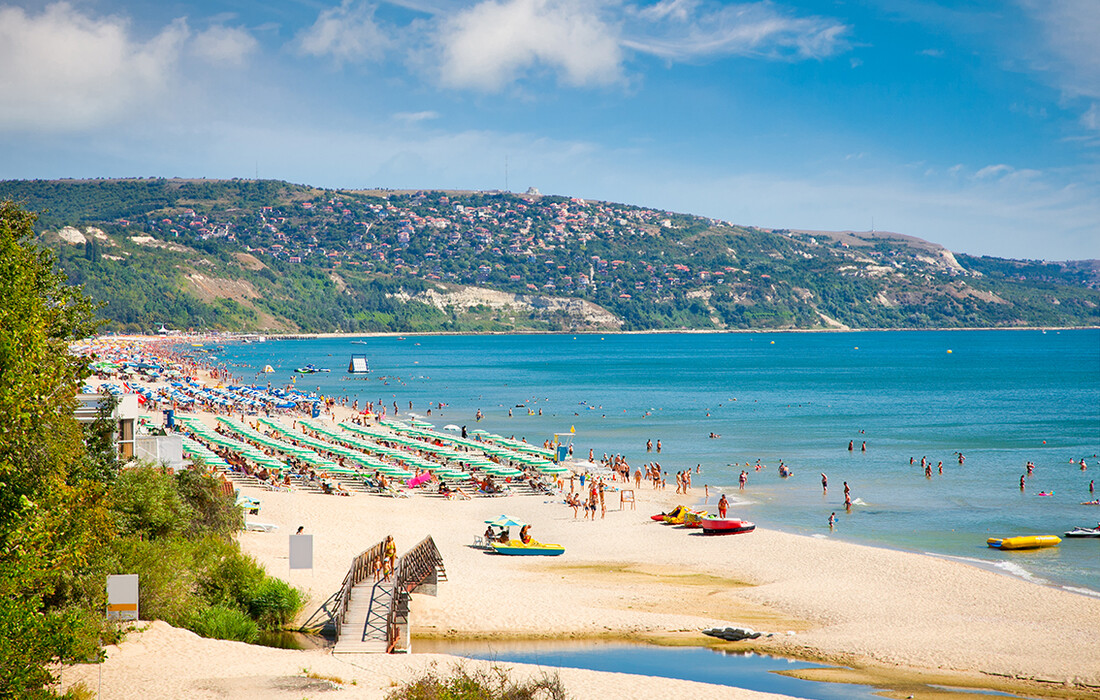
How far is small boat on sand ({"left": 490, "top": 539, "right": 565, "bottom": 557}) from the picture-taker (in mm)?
27684

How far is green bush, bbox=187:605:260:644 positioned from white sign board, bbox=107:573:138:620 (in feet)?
8.71

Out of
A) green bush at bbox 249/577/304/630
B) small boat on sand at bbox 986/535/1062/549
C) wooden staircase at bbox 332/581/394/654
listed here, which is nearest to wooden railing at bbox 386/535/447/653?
wooden staircase at bbox 332/581/394/654

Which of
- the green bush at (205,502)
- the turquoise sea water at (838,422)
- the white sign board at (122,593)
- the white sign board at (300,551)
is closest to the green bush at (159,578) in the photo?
the white sign board at (122,593)

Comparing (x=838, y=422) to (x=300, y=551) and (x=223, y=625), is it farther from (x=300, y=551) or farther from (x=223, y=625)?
(x=223, y=625)

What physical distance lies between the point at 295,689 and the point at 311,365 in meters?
119

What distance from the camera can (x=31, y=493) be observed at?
13.1 meters

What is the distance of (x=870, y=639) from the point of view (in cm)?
1952

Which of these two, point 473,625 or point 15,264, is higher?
point 15,264

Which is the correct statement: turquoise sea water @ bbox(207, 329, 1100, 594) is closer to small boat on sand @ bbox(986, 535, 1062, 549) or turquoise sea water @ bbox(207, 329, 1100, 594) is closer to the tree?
small boat on sand @ bbox(986, 535, 1062, 549)

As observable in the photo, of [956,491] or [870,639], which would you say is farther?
[956,491]

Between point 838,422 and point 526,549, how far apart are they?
150 feet

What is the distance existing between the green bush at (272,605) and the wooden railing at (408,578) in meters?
2.40

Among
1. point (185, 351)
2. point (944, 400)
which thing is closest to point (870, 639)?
point (944, 400)

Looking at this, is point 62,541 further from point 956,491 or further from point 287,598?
point 956,491
